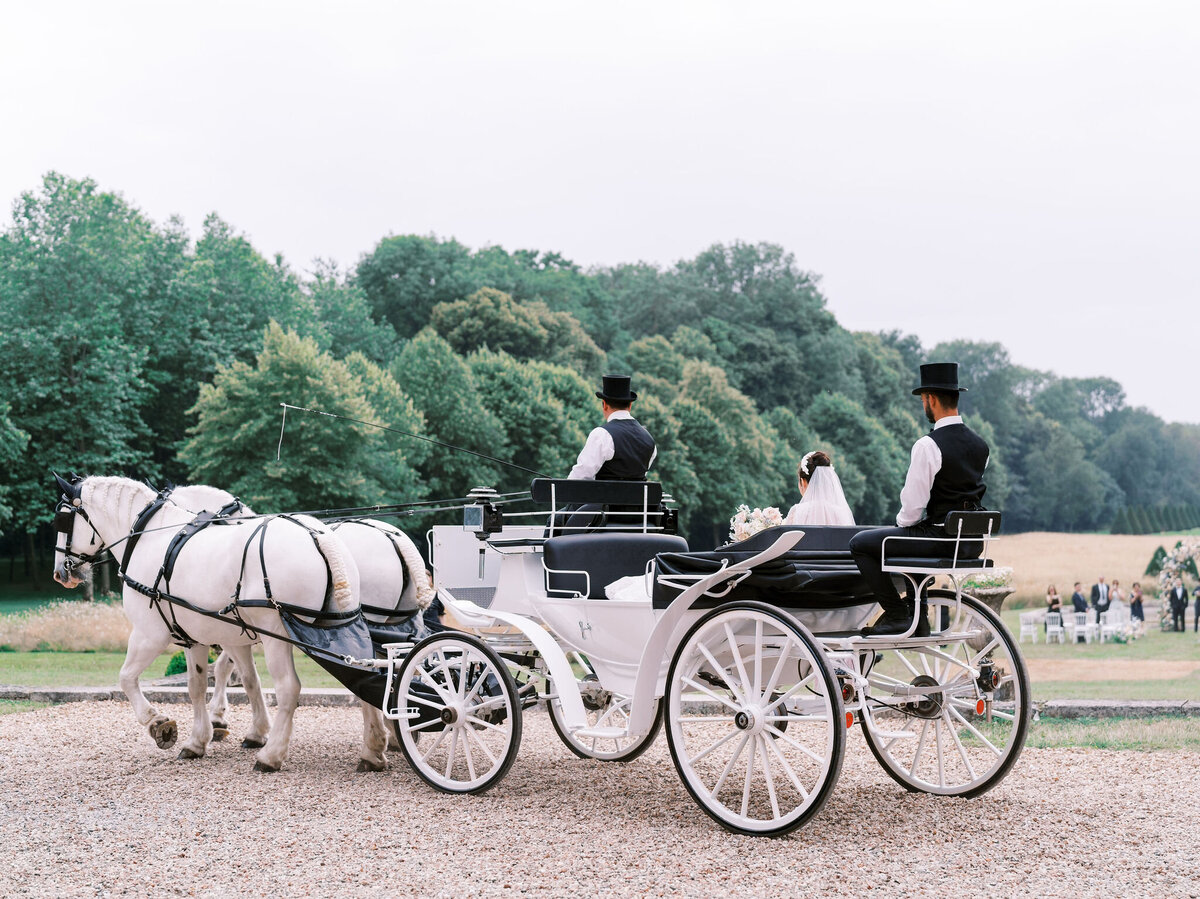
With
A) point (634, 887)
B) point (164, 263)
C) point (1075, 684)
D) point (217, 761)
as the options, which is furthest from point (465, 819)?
point (164, 263)

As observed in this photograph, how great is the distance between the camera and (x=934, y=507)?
18.6 ft

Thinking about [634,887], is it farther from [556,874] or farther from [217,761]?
[217,761]

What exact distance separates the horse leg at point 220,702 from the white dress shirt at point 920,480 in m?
5.14

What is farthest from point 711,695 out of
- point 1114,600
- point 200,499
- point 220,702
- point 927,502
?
point 1114,600

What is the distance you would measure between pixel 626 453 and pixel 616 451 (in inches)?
2.6

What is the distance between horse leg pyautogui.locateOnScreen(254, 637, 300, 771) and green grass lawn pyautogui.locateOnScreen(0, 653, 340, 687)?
486 centimetres

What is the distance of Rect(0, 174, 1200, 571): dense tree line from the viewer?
97.2 ft

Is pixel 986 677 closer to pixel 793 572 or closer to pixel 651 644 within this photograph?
pixel 793 572

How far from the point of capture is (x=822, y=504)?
26.7 feet

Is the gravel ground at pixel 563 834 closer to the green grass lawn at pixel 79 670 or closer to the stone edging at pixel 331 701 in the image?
the stone edging at pixel 331 701

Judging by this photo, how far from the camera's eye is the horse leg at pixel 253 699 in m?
8.11

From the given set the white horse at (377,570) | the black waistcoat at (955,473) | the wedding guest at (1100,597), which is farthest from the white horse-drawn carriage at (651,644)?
the wedding guest at (1100,597)

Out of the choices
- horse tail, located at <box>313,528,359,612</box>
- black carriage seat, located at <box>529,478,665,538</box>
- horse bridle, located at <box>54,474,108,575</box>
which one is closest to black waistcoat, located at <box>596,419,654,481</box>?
black carriage seat, located at <box>529,478,665,538</box>

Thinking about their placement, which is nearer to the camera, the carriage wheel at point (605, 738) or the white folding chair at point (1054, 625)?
the carriage wheel at point (605, 738)
